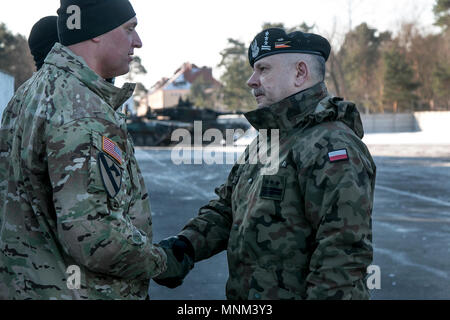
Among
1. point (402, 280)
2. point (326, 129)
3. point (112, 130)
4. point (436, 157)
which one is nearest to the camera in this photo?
point (112, 130)

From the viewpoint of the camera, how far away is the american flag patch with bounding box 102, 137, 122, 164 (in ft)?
6.39

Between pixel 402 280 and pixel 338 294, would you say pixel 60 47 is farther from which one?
pixel 402 280

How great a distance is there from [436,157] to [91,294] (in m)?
21.0

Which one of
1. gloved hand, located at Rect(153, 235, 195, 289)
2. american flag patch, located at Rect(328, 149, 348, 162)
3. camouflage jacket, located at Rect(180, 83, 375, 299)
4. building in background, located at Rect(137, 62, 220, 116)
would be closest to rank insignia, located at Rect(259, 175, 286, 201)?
camouflage jacket, located at Rect(180, 83, 375, 299)

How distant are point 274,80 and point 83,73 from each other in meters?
0.91

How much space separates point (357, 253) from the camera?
6.95 feet

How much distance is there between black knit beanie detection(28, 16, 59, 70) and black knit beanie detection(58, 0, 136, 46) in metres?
2.14

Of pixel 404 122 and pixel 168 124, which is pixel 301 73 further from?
pixel 404 122

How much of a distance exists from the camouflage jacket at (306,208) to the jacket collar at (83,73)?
2.33 ft

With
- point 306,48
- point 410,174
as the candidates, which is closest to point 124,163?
point 306,48

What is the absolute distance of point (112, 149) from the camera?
198 centimetres

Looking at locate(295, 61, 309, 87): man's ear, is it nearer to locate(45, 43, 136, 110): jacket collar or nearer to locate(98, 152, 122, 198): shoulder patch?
locate(45, 43, 136, 110): jacket collar

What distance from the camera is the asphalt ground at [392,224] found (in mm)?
5344

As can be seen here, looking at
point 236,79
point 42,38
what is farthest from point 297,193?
point 236,79
